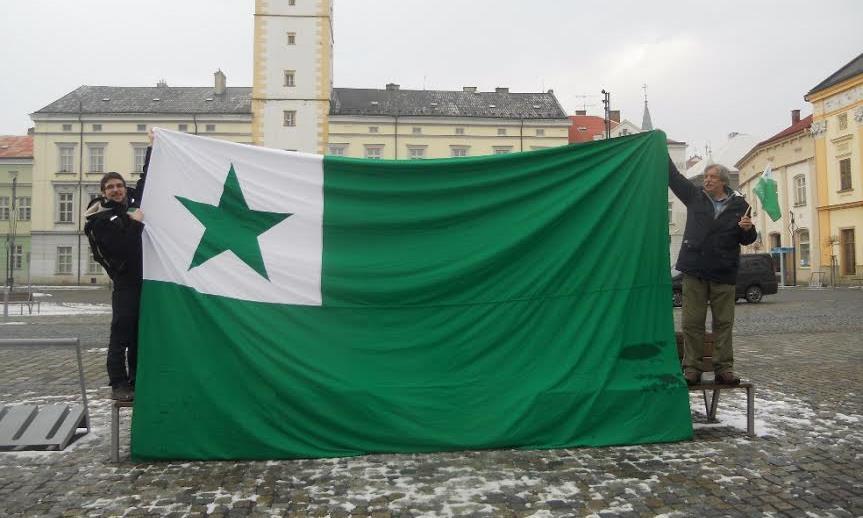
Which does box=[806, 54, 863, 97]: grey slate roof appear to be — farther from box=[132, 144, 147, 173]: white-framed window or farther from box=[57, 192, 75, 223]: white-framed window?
box=[57, 192, 75, 223]: white-framed window

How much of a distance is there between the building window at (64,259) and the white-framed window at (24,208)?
718 cm

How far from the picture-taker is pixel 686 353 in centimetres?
482

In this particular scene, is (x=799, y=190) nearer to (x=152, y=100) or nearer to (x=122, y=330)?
(x=122, y=330)

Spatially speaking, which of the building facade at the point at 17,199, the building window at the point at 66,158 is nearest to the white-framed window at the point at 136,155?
the building window at the point at 66,158

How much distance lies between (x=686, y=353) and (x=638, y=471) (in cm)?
138

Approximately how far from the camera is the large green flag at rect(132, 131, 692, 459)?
4113 mm

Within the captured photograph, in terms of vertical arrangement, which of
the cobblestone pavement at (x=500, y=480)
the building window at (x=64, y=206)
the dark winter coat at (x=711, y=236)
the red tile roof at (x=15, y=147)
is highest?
the red tile roof at (x=15, y=147)

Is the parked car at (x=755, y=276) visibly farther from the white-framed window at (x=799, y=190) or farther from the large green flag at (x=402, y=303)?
the white-framed window at (x=799, y=190)

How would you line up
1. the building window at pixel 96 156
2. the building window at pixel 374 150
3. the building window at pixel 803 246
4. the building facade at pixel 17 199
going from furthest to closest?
the building facade at pixel 17 199, the building window at pixel 374 150, the building window at pixel 96 156, the building window at pixel 803 246

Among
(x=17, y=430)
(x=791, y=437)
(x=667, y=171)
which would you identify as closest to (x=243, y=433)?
(x=17, y=430)

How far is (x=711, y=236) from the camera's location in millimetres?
4730

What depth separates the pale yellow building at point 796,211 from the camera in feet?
124

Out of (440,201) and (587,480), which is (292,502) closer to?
(587,480)

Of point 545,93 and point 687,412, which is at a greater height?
point 545,93
